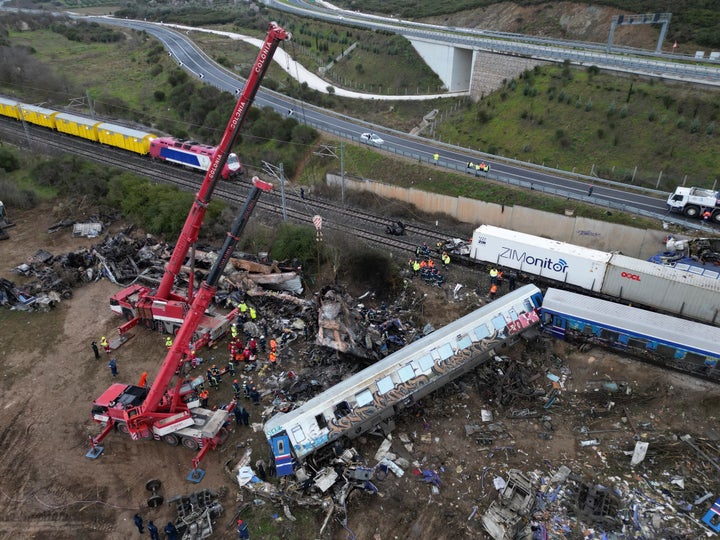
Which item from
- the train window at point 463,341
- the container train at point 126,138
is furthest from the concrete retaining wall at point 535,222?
the train window at point 463,341

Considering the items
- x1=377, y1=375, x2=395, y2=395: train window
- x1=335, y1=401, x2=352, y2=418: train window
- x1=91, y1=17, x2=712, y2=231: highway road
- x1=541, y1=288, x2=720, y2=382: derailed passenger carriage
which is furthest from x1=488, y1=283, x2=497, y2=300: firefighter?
x1=91, y1=17, x2=712, y2=231: highway road

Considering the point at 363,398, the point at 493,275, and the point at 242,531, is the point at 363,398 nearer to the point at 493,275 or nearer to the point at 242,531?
the point at 242,531

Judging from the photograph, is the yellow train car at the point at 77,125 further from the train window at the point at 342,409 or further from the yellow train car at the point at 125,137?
the train window at the point at 342,409

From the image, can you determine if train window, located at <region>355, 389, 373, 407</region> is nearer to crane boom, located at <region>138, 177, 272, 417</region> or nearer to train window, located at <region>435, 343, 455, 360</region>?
train window, located at <region>435, 343, 455, 360</region>

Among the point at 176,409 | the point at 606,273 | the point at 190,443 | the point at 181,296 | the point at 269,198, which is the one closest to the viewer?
the point at 190,443

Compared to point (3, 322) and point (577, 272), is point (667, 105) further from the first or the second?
point (3, 322)

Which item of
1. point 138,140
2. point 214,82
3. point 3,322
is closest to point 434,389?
point 3,322

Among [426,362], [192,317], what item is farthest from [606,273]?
[192,317]
